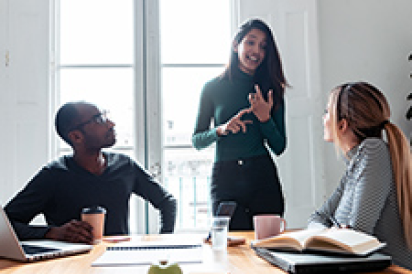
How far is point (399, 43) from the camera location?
141 inches

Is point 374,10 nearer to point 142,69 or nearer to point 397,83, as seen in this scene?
point 397,83

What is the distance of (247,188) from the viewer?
2201 mm

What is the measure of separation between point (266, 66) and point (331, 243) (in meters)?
1.43

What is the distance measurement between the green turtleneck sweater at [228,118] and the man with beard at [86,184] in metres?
0.34

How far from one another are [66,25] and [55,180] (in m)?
1.70

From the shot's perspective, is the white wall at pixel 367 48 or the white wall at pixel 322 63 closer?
the white wall at pixel 322 63

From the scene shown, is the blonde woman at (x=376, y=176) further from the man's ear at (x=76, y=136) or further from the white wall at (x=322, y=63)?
the white wall at (x=322, y=63)

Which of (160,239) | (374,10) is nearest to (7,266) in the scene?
(160,239)

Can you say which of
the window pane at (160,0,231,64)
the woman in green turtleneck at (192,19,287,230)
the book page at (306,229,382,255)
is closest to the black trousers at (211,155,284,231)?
the woman in green turtleneck at (192,19,287,230)

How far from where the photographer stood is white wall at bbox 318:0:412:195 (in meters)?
3.49

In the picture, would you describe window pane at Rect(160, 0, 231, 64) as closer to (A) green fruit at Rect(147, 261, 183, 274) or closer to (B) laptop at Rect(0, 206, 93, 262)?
(B) laptop at Rect(0, 206, 93, 262)

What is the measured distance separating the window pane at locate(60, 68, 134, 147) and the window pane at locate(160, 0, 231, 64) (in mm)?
341

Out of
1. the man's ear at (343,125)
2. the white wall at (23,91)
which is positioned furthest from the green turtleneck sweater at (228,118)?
the white wall at (23,91)

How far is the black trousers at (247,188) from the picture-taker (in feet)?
7.18
